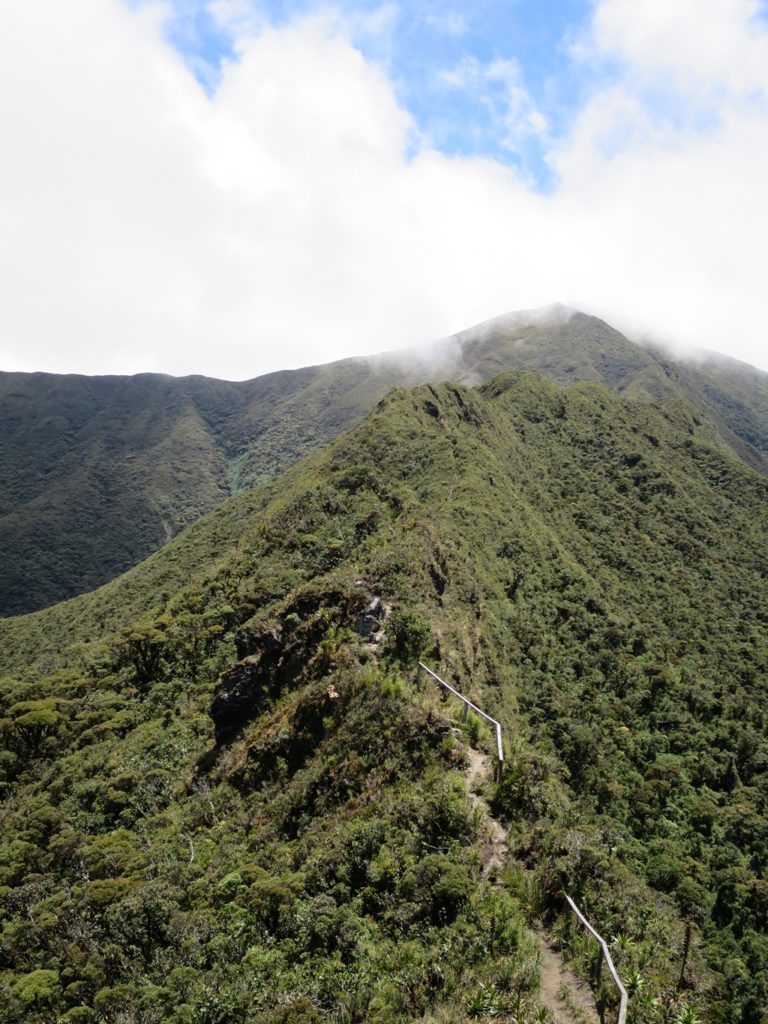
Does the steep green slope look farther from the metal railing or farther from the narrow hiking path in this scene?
the metal railing

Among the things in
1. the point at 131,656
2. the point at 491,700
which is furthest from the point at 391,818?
the point at 131,656

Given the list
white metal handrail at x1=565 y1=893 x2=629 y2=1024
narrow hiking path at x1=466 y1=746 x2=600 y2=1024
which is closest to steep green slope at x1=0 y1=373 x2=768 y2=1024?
narrow hiking path at x1=466 y1=746 x2=600 y2=1024

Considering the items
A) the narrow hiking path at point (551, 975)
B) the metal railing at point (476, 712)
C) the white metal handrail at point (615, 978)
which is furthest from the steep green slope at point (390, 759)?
Result: the metal railing at point (476, 712)

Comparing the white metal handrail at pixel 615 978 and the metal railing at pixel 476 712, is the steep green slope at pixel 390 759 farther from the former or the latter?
the metal railing at pixel 476 712

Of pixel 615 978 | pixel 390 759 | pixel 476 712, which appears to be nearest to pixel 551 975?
pixel 615 978

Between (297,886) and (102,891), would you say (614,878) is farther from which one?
(102,891)

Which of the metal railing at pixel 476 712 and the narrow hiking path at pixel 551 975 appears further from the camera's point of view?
the metal railing at pixel 476 712

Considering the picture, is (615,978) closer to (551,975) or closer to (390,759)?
(551,975)
